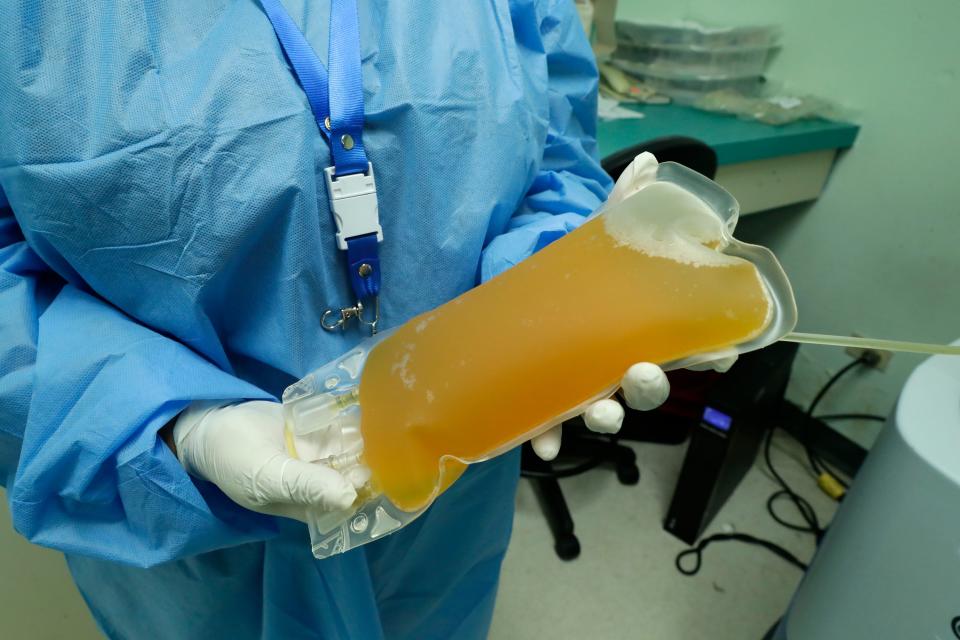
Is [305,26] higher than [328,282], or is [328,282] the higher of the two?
[305,26]

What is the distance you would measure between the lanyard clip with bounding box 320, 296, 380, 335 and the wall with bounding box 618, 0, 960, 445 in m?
1.27

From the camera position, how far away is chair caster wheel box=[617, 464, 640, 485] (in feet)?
4.69

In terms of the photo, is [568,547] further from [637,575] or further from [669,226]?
[669,226]

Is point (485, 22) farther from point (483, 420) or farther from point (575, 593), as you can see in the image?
point (575, 593)

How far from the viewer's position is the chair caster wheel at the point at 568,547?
126 centimetres

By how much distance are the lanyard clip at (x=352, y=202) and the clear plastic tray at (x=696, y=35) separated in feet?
4.14

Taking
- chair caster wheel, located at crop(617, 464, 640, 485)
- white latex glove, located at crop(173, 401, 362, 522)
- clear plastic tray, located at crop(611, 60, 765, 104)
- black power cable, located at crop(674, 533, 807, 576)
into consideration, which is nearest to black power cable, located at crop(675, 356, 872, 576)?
black power cable, located at crop(674, 533, 807, 576)

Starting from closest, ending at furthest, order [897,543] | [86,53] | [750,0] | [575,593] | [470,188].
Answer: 1. [86,53]
2. [470,188]
3. [897,543]
4. [575,593]
5. [750,0]

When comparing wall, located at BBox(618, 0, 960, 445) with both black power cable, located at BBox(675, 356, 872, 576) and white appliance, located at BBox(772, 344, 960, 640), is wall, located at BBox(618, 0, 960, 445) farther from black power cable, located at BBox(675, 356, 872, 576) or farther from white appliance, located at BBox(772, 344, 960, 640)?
white appliance, located at BBox(772, 344, 960, 640)

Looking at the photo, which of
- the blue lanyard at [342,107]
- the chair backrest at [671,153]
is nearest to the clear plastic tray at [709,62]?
the chair backrest at [671,153]

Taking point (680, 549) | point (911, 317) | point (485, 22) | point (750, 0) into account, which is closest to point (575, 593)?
point (680, 549)

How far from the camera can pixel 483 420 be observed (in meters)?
0.40

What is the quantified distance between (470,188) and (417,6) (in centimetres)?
15

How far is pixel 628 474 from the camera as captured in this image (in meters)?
1.43
